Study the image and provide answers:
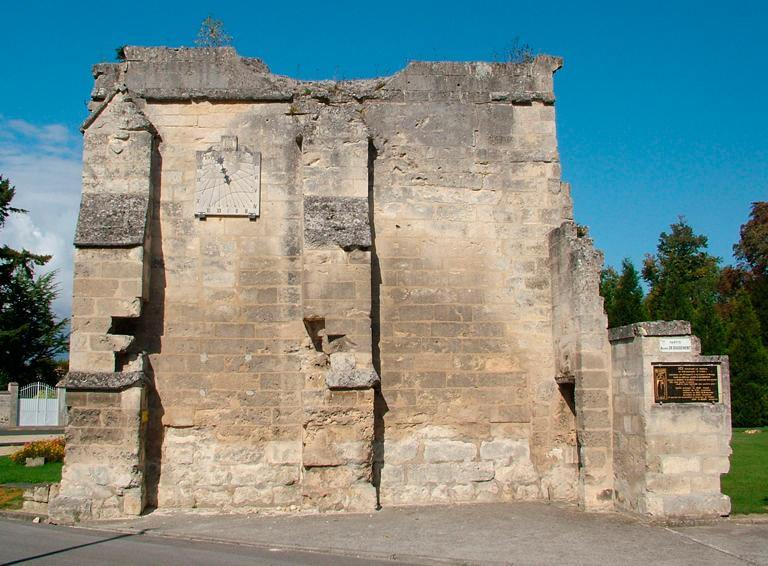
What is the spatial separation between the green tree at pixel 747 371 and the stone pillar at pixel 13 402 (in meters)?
29.5

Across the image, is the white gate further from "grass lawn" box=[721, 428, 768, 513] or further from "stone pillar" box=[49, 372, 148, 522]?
"grass lawn" box=[721, 428, 768, 513]

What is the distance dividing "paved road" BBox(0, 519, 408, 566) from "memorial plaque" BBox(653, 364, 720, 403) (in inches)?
171

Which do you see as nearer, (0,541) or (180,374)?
(0,541)

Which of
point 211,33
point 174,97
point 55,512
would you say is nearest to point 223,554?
point 55,512

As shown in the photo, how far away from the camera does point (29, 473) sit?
14500 millimetres

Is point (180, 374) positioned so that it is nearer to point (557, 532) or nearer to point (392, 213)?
point (392, 213)

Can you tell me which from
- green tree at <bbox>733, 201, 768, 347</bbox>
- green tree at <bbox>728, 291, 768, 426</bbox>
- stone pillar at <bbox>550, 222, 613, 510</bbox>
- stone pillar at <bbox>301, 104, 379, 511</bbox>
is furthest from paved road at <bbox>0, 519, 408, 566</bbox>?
green tree at <bbox>733, 201, 768, 347</bbox>

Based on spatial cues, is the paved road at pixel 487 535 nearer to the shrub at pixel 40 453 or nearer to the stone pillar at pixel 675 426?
the stone pillar at pixel 675 426

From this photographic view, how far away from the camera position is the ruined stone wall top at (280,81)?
11086mm

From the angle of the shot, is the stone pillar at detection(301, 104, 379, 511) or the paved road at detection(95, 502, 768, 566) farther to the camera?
the stone pillar at detection(301, 104, 379, 511)

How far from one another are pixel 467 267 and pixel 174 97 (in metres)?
4.96

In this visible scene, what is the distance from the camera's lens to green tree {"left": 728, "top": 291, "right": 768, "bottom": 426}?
26.1 m

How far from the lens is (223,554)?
7.56m

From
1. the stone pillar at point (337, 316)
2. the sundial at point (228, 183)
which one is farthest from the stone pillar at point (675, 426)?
the sundial at point (228, 183)
